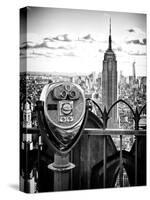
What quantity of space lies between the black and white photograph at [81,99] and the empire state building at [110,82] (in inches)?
0.5

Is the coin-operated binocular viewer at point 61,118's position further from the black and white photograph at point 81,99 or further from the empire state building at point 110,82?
the empire state building at point 110,82

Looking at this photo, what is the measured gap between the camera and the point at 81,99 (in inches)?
248

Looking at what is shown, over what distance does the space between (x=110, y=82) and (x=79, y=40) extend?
62cm

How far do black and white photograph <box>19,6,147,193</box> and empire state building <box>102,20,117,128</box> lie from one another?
0.5 inches

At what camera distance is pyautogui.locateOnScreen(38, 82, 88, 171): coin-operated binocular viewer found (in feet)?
20.0

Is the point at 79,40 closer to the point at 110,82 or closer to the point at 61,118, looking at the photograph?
the point at 110,82

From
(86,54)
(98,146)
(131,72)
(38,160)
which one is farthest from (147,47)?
(38,160)

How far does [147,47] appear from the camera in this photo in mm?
6719

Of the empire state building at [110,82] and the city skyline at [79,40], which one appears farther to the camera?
the empire state building at [110,82]

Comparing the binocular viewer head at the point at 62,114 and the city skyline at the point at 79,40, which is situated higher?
the city skyline at the point at 79,40

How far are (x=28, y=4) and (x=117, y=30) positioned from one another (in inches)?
42.1

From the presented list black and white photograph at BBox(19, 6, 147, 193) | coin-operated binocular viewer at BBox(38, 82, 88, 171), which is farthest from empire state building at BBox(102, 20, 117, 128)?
coin-operated binocular viewer at BBox(38, 82, 88, 171)

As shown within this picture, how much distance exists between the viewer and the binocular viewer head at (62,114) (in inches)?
240

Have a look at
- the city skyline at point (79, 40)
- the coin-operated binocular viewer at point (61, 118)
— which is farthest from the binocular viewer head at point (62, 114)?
the city skyline at point (79, 40)
